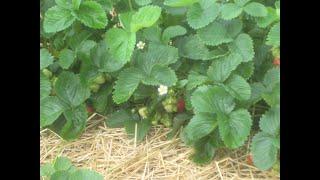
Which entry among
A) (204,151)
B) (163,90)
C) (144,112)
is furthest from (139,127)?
(204,151)

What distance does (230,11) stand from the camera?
69.4 inches

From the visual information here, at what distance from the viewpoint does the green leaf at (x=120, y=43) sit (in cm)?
179

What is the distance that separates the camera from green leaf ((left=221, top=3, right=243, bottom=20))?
68.6 inches

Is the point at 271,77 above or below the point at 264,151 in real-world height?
above

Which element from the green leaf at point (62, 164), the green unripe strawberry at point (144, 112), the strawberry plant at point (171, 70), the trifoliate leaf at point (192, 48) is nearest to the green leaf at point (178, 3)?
the strawberry plant at point (171, 70)

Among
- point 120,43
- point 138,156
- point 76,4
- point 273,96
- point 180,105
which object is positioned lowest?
point 138,156

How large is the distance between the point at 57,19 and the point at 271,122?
28.7 inches

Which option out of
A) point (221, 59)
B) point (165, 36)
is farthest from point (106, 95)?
point (221, 59)

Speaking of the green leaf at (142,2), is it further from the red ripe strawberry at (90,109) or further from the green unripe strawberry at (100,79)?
the red ripe strawberry at (90,109)

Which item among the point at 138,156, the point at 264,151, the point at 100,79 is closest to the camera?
the point at 264,151

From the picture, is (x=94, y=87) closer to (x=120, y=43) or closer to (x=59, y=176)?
(x=120, y=43)

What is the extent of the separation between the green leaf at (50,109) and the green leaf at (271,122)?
0.62 meters
